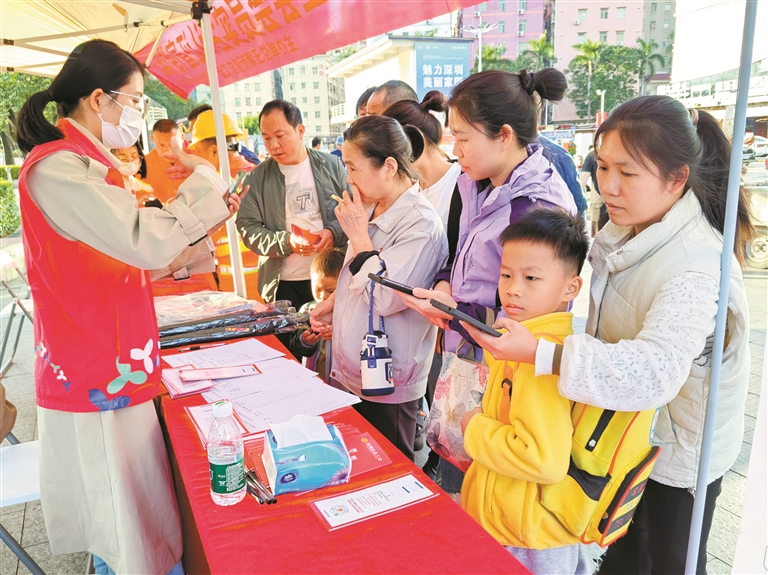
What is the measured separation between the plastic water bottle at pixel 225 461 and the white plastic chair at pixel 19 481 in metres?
0.82

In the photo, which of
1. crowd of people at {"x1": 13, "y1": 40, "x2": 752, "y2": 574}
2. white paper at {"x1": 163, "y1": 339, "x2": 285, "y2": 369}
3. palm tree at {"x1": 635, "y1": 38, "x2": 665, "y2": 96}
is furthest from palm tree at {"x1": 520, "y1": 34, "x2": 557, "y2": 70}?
white paper at {"x1": 163, "y1": 339, "x2": 285, "y2": 369}

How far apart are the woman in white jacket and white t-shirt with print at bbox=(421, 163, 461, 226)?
47.7 inches

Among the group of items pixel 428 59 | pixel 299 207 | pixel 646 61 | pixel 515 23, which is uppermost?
pixel 515 23

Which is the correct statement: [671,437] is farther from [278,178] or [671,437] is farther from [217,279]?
[217,279]

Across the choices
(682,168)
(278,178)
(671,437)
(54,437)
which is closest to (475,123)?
(682,168)

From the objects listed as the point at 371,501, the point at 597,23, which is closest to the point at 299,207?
the point at 371,501

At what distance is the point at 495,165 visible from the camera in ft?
4.81

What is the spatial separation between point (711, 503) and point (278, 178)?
7.59 ft

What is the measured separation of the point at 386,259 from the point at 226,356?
630 millimetres

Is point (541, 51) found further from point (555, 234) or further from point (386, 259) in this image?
point (555, 234)

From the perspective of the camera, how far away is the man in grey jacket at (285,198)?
2723mm

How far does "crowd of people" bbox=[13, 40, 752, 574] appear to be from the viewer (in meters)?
0.97

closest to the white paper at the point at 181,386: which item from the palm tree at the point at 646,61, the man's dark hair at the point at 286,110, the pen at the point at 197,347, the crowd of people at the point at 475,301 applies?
the crowd of people at the point at 475,301

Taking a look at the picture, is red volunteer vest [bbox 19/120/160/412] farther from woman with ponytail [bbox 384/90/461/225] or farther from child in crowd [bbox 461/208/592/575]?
woman with ponytail [bbox 384/90/461/225]
